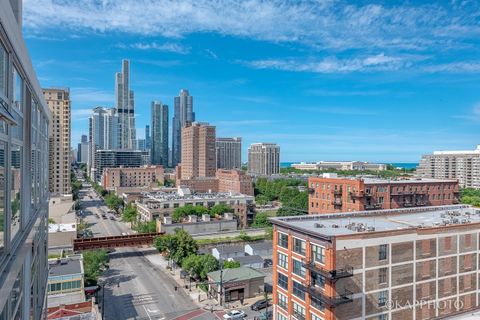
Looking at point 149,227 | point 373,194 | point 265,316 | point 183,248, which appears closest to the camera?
point 265,316

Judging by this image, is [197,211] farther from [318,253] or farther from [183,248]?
[318,253]

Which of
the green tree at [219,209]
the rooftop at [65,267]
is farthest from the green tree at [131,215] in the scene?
the rooftop at [65,267]

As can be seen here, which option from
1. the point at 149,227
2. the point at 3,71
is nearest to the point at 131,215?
the point at 149,227

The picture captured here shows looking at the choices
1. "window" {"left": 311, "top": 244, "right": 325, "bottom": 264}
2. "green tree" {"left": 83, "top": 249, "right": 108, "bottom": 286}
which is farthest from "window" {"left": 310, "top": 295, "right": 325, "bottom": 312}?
"green tree" {"left": 83, "top": 249, "right": 108, "bottom": 286}

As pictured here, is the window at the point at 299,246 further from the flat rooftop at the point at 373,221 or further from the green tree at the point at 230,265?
the green tree at the point at 230,265

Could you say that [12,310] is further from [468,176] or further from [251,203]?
[468,176]

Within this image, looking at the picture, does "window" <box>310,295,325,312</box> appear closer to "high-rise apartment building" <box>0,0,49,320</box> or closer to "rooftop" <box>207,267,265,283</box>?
"high-rise apartment building" <box>0,0,49,320</box>

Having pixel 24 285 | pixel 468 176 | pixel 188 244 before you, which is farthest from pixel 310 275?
pixel 468 176
